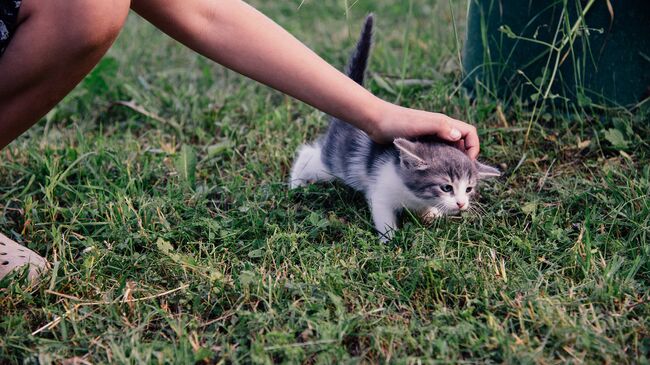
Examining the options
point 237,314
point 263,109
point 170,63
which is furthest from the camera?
point 170,63

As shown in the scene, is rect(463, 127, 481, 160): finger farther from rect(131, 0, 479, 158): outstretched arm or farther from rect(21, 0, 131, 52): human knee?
rect(21, 0, 131, 52): human knee

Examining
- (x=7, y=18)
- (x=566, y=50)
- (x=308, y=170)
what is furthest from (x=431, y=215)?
(x=7, y=18)

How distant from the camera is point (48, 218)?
2.37 metres

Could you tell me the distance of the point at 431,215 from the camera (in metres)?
2.38

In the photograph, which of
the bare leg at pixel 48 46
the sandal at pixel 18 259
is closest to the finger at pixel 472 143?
the bare leg at pixel 48 46

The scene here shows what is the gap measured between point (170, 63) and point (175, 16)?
5.98 ft

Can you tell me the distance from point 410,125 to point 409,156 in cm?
12

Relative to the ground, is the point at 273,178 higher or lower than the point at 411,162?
lower

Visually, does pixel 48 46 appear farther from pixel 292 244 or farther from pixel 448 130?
pixel 448 130

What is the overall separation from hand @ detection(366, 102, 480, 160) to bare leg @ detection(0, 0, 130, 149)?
2.69 ft

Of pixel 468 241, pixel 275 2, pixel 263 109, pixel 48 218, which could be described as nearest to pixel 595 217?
pixel 468 241

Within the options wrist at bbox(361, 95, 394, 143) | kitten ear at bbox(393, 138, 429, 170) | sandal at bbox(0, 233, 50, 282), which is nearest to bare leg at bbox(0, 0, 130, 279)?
sandal at bbox(0, 233, 50, 282)

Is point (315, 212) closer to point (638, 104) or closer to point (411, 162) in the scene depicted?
point (411, 162)

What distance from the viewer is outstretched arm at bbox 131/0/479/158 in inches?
81.4
